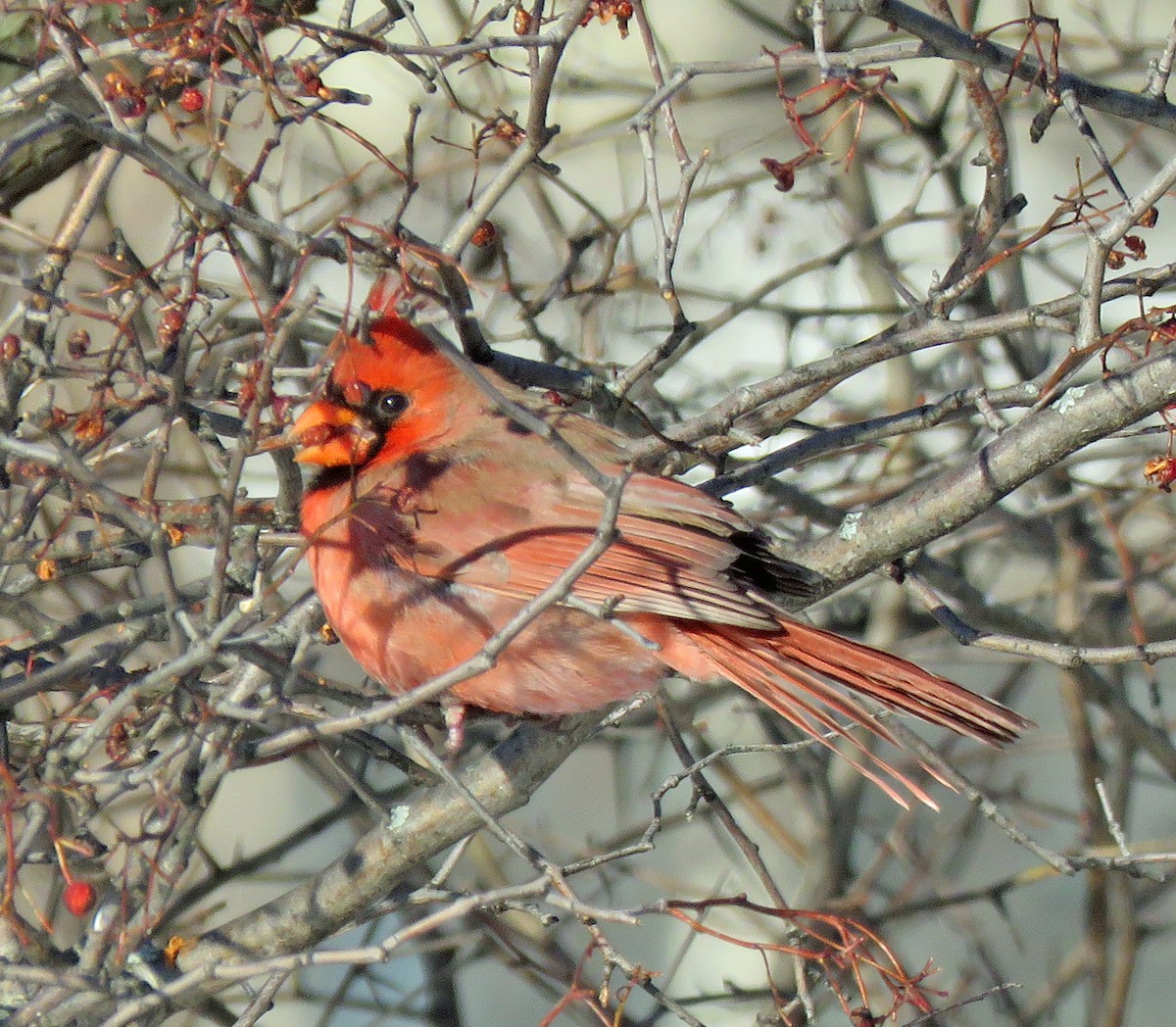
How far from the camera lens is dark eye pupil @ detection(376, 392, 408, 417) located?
9.03ft

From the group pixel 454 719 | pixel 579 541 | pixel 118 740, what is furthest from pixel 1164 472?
pixel 118 740

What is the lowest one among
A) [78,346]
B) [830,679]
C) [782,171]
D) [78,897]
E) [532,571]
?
[78,897]

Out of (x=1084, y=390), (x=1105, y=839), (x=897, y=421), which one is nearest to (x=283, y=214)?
(x=897, y=421)

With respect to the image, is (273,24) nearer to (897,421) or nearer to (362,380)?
(362,380)

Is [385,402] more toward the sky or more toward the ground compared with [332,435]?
more toward the sky

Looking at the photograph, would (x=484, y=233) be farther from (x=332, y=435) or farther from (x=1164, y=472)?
(x=1164, y=472)

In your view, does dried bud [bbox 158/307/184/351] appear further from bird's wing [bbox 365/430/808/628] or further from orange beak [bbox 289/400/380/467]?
bird's wing [bbox 365/430/808/628]

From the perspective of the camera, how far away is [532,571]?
8.67ft

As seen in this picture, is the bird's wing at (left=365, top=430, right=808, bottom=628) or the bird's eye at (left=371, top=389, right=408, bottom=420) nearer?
the bird's wing at (left=365, top=430, right=808, bottom=628)

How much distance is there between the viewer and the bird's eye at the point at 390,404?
2.75 metres

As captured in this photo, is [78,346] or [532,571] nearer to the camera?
[78,346]

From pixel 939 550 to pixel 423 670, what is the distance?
5.55ft

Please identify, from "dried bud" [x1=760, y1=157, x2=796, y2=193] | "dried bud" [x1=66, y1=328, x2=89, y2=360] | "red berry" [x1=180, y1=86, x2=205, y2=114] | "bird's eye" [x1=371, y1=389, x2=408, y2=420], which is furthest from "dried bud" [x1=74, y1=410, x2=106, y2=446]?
"dried bud" [x1=760, y1=157, x2=796, y2=193]

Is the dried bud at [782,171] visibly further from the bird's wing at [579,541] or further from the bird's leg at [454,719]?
the bird's leg at [454,719]
